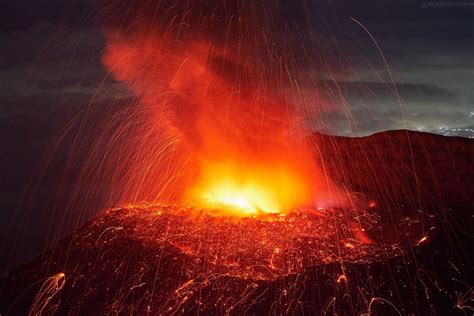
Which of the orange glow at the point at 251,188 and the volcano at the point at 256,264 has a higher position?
the orange glow at the point at 251,188

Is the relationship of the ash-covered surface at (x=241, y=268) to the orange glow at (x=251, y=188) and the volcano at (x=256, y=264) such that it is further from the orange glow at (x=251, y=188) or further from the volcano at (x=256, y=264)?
the orange glow at (x=251, y=188)

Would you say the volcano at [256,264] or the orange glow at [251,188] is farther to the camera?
the orange glow at [251,188]

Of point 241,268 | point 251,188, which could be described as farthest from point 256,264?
point 251,188

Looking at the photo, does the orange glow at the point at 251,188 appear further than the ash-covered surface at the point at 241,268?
Yes

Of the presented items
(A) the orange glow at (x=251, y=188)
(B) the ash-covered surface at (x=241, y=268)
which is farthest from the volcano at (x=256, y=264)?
(A) the orange glow at (x=251, y=188)

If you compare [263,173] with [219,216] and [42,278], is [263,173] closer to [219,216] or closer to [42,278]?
[219,216]
